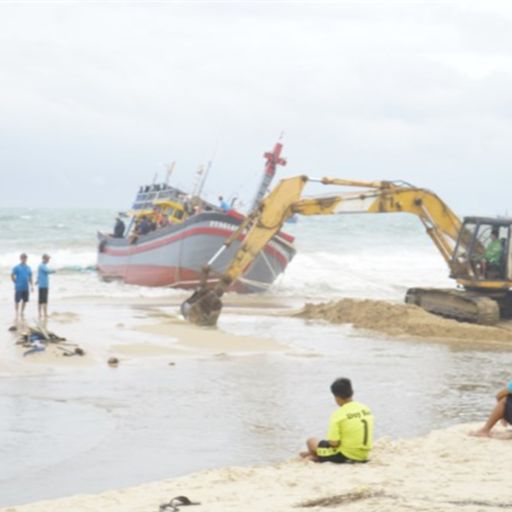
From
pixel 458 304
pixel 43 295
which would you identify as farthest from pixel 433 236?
pixel 43 295

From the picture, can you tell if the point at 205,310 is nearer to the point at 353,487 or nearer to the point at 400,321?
the point at 400,321

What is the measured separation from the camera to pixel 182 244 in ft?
106

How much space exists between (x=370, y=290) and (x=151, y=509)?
3072 centimetres

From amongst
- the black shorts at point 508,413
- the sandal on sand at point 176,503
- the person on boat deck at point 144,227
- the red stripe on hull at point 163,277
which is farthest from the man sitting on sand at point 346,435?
the person on boat deck at point 144,227

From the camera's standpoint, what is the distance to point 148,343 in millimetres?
19453

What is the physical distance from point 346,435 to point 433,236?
50.9 ft

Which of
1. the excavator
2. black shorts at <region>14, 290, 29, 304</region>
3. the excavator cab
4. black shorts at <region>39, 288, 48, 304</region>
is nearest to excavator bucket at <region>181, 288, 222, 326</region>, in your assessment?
the excavator

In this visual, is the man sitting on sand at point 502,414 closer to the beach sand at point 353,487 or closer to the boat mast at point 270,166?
the beach sand at point 353,487

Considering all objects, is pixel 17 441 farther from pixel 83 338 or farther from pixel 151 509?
pixel 83 338

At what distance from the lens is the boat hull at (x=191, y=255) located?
32.0m

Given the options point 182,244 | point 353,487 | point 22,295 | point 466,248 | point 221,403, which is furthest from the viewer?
point 182,244

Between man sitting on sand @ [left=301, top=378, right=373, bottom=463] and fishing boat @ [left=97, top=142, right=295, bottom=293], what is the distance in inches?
803

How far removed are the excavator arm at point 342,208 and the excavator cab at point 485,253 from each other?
0.28 m

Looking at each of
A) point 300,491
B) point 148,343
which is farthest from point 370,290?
point 300,491
